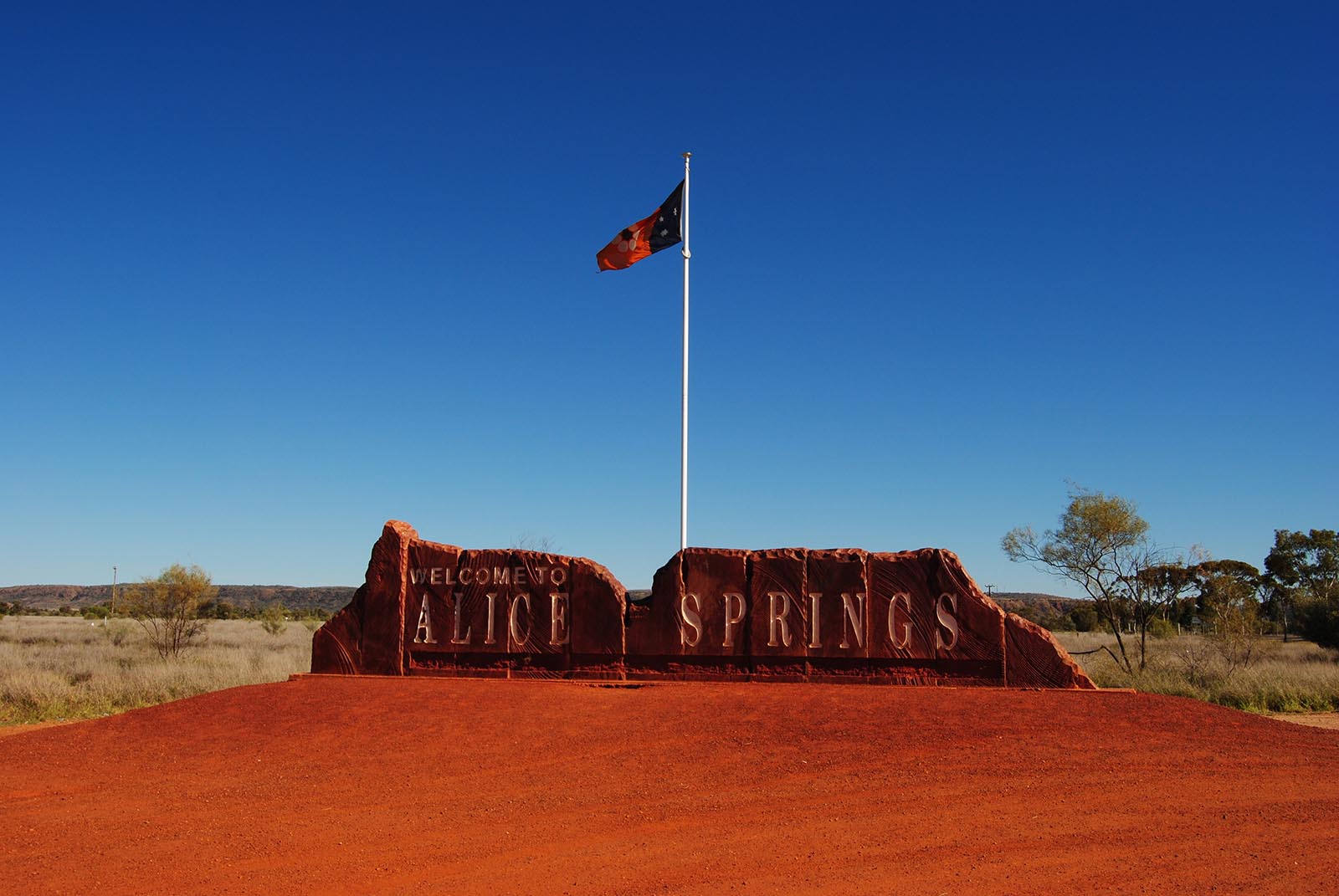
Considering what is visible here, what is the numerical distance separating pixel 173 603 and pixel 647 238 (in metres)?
19.0

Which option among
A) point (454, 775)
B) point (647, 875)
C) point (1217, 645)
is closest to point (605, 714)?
point (454, 775)

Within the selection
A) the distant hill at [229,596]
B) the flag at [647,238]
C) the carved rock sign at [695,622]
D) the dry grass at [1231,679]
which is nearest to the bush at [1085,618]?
the dry grass at [1231,679]

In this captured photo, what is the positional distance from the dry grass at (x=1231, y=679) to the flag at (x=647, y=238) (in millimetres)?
10899

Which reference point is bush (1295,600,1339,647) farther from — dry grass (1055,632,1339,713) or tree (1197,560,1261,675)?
dry grass (1055,632,1339,713)

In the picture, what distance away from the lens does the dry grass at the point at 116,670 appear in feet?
54.7

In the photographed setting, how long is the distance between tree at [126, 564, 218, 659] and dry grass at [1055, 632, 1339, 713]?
75.1 ft

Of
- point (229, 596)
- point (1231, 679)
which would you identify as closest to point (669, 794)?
point (1231, 679)

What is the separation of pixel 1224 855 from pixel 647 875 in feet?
11.9

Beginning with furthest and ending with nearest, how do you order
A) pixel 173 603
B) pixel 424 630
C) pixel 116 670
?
pixel 173 603, pixel 116 670, pixel 424 630

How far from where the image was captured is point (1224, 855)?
648 cm

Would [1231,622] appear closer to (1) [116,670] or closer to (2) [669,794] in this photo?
(2) [669,794]

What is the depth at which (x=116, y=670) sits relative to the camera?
2083 cm

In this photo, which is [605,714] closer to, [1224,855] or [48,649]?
[1224,855]

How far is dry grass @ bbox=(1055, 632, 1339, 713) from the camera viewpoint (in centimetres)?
1708
